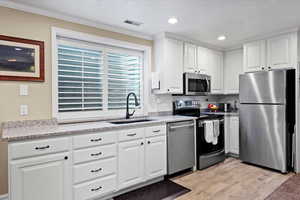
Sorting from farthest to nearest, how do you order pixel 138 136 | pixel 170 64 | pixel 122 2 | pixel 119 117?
pixel 170 64 → pixel 119 117 → pixel 138 136 → pixel 122 2

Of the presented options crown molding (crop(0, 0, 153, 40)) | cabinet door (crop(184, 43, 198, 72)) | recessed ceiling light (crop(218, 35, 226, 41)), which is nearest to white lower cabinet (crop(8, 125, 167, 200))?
cabinet door (crop(184, 43, 198, 72))

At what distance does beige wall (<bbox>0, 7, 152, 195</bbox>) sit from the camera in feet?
6.99

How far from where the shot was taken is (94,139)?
7.18 feet

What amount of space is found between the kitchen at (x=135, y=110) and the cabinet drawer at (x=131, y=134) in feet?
0.05

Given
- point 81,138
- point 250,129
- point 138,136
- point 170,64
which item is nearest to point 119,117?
point 138,136

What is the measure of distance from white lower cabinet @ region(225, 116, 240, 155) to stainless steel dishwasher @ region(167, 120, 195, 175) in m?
1.13

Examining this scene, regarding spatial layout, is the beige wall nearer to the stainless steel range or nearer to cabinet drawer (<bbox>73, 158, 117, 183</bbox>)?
cabinet drawer (<bbox>73, 158, 117, 183</bbox>)

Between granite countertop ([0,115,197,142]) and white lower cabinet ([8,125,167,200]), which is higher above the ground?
granite countertop ([0,115,197,142])

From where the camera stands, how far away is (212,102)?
15.4 feet

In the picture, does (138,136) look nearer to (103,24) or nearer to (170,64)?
(170,64)

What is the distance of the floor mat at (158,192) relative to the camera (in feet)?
7.90

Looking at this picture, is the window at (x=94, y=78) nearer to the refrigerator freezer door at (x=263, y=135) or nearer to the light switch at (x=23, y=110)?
the light switch at (x=23, y=110)

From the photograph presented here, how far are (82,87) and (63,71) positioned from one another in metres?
0.34

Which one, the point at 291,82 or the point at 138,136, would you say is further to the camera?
the point at 291,82
